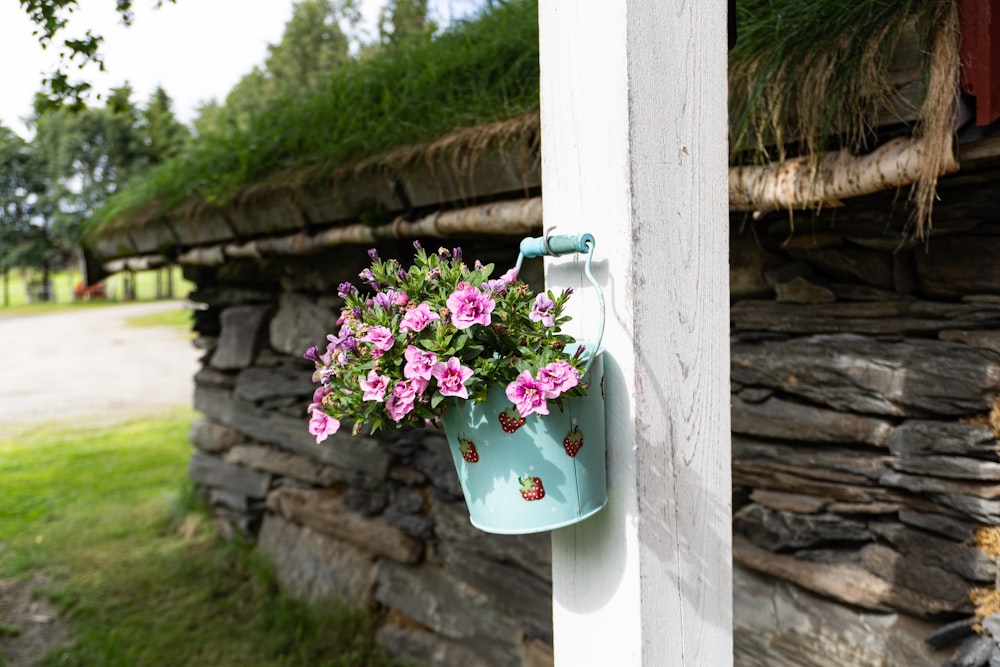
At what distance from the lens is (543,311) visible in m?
1.03

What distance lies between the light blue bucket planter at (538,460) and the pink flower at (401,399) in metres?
0.08

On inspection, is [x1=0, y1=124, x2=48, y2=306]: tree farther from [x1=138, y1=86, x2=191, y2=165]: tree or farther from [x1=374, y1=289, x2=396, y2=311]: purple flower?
[x1=374, y1=289, x2=396, y2=311]: purple flower

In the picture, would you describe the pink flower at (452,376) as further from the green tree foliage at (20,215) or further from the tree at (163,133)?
the green tree foliage at (20,215)

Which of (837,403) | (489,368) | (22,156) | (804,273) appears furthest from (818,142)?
(22,156)

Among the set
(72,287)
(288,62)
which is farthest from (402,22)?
(72,287)

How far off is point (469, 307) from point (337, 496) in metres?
2.93

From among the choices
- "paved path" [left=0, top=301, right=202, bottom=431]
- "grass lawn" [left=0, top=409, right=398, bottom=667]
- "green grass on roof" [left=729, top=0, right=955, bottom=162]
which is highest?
"green grass on roof" [left=729, top=0, right=955, bottom=162]

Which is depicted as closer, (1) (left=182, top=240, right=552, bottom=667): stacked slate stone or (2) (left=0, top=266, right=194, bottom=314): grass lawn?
(1) (left=182, top=240, right=552, bottom=667): stacked slate stone

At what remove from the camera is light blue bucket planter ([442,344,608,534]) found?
1.04 m

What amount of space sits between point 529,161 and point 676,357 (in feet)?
3.96

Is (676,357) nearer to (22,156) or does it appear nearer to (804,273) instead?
(804,273)

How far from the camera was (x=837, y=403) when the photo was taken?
6.41ft

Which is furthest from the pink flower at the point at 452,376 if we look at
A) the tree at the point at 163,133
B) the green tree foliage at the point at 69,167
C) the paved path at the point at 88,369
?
the green tree foliage at the point at 69,167

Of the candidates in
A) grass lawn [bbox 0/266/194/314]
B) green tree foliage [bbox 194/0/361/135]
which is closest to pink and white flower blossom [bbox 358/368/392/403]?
green tree foliage [bbox 194/0/361/135]
